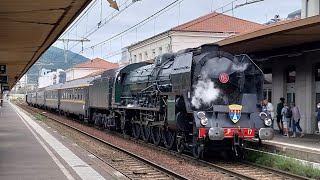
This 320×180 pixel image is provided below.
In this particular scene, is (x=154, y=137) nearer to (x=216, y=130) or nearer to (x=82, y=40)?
(x=216, y=130)

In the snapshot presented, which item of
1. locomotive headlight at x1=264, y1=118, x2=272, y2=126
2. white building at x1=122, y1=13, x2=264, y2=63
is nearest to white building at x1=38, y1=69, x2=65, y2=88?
white building at x1=122, y1=13, x2=264, y2=63

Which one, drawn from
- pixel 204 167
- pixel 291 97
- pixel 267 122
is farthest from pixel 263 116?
pixel 291 97

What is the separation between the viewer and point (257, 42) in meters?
17.2

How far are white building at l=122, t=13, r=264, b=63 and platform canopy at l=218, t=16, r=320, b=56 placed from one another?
25414 millimetres

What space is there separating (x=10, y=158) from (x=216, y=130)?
5.52m

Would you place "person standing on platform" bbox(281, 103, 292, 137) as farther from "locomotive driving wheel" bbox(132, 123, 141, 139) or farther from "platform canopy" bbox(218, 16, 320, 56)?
"locomotive driving wheel" bbox(132, 123, 141, 139)

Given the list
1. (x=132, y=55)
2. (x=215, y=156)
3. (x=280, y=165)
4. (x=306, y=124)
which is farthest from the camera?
(x=132, y=55)

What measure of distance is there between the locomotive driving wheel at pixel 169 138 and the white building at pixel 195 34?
30.3m

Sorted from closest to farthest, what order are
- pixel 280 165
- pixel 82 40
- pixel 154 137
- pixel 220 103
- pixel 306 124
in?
pixel 280 165 < pixel 220 103 < pixel 154 137 < pixel 306 124 < pixel 82 40

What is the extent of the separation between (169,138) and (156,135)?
149 cm

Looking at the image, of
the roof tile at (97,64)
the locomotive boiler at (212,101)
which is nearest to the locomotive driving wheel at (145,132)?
the locomotive boiler at (212,101)

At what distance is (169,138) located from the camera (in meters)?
15.3

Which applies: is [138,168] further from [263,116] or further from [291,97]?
[291,97]

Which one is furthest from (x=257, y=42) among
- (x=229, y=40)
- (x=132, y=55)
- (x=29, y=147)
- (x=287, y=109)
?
(x=132, y=55)
